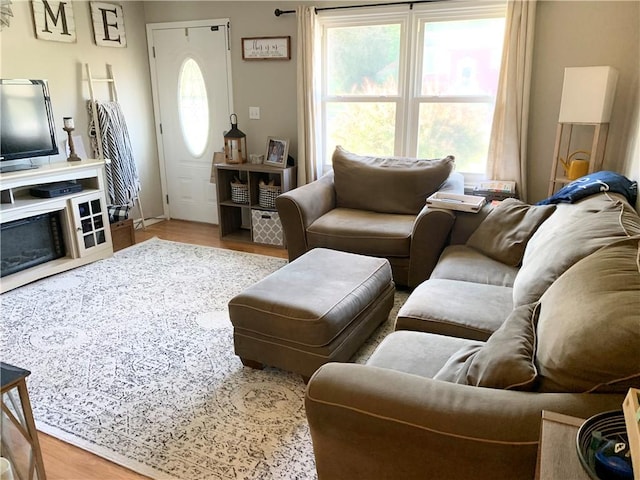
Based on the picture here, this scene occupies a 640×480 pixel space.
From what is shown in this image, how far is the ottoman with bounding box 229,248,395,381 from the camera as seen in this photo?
2164 millimetres

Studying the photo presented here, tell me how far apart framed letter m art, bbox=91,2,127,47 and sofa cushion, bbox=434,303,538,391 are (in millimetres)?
4503

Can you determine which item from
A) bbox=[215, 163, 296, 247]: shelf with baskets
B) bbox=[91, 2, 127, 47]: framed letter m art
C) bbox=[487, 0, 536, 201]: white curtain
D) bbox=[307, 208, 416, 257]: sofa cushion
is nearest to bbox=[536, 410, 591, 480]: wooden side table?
bbox=[307, 208, 416, 257]: sofa cushion

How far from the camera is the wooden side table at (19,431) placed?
144 centimetres

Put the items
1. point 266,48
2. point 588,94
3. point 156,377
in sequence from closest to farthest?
1. point 156,377
2. point 588,94
3. point 266,48

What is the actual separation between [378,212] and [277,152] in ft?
4.28

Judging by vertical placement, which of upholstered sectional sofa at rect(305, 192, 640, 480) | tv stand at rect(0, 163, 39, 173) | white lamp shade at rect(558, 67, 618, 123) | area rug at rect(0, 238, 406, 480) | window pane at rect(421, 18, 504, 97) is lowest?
area rug at rect(0, 238, 406, 480)

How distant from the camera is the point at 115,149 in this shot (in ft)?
14.7

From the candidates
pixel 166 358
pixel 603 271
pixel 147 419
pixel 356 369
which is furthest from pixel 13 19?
pixel 603 271

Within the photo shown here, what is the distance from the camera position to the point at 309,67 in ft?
13.6

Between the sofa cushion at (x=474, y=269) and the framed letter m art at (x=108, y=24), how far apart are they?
12.7 feet

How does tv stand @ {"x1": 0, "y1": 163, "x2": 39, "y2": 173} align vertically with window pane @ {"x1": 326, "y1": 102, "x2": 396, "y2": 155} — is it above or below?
below

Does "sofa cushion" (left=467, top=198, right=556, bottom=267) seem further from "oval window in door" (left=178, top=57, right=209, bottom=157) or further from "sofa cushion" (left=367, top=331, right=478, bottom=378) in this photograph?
"oval window in door" (left=178, top=57, right=209, bottom=157)

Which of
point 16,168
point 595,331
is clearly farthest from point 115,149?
point 595,331

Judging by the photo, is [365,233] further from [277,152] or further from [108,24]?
[108,24]
